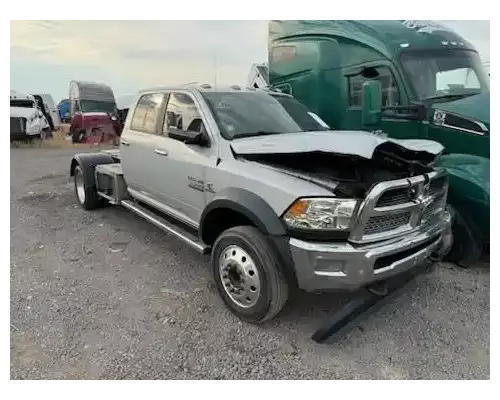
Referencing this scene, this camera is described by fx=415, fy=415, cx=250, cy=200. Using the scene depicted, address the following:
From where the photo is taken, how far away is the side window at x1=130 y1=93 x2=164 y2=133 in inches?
186

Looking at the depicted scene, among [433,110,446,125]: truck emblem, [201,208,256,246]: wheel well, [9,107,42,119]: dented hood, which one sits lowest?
[201,208,256,246]: wheel well

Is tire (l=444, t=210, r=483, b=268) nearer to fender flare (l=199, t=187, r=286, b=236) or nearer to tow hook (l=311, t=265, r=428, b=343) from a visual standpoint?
tow hook (l=311, t=265, r=428, b=343)

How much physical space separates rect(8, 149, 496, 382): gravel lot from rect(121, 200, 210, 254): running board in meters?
0.41

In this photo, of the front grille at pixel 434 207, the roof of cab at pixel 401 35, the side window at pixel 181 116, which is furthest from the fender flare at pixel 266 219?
the roof of cab at pixel 401 35

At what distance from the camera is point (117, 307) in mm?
3592

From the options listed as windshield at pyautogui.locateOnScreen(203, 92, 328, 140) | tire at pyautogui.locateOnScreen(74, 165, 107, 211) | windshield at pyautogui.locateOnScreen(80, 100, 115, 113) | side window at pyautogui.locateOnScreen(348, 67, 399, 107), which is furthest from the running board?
windshield at pyautogui.locateOnScreen(80, 100, 115, 113)

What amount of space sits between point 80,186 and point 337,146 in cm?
507

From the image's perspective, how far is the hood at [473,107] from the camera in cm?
439

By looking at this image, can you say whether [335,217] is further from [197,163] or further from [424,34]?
[424,34]

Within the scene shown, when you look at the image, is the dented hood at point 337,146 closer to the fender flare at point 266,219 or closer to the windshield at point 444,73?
the fender flare at point 266,219

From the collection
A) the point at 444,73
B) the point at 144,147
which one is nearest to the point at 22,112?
the point at 144,147

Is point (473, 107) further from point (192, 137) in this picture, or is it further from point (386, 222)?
point (192, 137)

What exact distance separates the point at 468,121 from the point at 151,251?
3.80 metres

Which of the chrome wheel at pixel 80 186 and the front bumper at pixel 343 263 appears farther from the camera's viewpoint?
the chrome wheel at pixel 80 186
